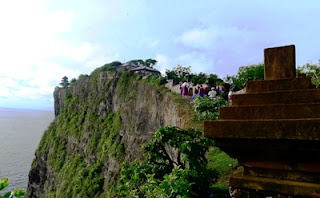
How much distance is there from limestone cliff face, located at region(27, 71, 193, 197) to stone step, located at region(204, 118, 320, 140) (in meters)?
10.6

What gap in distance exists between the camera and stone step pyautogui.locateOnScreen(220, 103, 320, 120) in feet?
7.61

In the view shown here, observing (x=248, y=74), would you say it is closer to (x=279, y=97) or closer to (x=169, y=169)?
(x=169, y=169)

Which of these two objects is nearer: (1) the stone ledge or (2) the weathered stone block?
(1) the stone ledge

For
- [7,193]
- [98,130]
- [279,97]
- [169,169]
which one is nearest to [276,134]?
[279,97]

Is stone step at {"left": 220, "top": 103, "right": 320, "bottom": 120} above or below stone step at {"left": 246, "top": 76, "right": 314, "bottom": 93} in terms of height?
below

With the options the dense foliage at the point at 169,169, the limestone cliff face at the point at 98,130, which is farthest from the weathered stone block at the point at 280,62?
the limestone cliff face at the point at 98,130

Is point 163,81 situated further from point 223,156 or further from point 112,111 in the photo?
point 223,156

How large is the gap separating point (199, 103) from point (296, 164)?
11.0 metres

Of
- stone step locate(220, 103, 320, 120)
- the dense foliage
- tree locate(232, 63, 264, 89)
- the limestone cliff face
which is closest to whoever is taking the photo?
stone step locate(220, 103, 320, 120)

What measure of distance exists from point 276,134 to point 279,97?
478 millimetres

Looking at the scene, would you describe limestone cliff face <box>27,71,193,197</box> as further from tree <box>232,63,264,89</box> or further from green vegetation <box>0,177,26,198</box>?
tree <box>232,63,264,89</box>

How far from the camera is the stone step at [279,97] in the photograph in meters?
2.48

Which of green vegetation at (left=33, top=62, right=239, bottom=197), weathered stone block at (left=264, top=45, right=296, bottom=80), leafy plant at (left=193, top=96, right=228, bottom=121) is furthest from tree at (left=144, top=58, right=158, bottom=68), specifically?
weathered stone block at (left=264, top=45, right=296, bottom=80)

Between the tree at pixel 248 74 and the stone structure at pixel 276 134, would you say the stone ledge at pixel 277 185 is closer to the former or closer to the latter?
the stone structure at pixel 276 134
